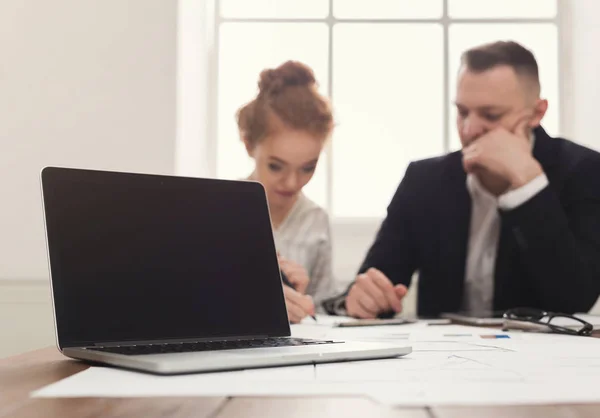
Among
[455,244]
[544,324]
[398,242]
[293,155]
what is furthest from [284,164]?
[544,324]

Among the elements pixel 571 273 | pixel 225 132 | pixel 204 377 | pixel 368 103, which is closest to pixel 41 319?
pixel 225 132

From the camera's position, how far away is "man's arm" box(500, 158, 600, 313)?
4.44 feet

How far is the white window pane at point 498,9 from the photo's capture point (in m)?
2.37

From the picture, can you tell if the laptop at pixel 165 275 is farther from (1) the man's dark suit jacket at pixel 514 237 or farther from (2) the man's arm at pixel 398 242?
(2) the man's arm at pixel 398 242

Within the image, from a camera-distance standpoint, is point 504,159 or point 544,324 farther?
point 504,159

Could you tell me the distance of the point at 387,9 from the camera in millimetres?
2385

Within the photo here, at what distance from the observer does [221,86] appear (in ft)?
7.70

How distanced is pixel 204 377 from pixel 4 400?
12 centimetres

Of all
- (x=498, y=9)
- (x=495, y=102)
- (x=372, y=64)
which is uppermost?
(x=498, y=9)

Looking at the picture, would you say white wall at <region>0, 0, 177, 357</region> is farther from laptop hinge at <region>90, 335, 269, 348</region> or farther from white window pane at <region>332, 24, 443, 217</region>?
laptop hinge at <region>90, 335, 269, 348</region>

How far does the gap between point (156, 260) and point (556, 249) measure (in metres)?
0.98

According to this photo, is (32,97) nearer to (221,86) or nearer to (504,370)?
(221,86)

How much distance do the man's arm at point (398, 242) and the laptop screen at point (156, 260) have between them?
0.97 m

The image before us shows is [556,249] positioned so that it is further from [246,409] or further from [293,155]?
[246,409]
